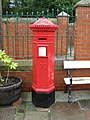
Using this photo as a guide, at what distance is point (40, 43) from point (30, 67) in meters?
1.13

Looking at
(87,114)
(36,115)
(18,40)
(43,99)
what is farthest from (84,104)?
(18,40)

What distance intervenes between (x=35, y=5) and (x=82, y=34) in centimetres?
1050

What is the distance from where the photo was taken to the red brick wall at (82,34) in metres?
5.31

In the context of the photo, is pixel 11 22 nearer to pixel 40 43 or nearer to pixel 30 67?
pixel 30 67

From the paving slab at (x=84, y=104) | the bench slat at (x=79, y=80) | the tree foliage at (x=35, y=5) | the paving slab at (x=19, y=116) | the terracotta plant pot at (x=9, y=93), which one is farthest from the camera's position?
the tree foliage at (x=35, y=5)

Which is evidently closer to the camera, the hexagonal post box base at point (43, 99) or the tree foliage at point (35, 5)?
the hexagonal post box base at point (43, 99)

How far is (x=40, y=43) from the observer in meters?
4.46

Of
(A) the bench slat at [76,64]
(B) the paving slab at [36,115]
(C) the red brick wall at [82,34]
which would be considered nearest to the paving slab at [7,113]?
(B) the paving slab at [36,115]

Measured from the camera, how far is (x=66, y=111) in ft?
14.9

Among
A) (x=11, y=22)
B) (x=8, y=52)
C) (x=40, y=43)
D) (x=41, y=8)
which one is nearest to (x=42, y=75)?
(x=40, y=43)

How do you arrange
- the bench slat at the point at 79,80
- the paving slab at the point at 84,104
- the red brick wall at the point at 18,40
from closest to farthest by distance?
the paving slab at the point at 84,104
the bench slat at the point at 79,80
the red brick wall at the point at 18,40

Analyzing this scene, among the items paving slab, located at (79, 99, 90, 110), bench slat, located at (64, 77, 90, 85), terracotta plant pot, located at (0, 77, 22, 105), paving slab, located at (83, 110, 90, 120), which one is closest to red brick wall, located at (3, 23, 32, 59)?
terracotta plant pot, located at (0, 77, 22, 105)

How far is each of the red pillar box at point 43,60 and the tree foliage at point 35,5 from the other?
974cm

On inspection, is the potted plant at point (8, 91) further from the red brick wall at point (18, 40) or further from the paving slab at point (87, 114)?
the paving slab at point (87, 114)
